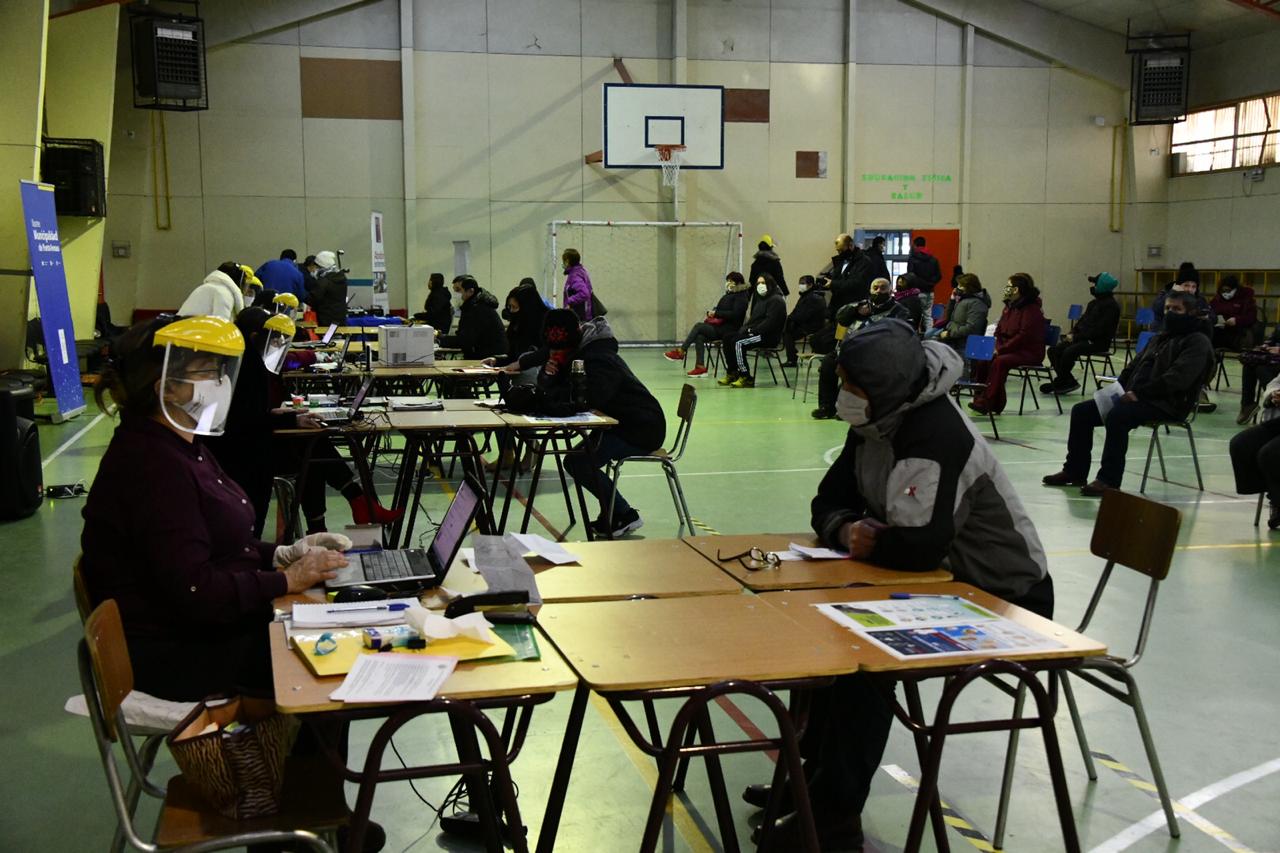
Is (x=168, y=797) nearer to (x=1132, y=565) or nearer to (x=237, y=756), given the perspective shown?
(x=237, y=756)

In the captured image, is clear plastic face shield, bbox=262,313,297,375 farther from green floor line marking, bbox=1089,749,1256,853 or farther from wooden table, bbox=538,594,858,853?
green floor line marking, bbox=1089,749,1256,853

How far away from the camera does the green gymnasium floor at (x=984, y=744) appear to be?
3141 millimetres

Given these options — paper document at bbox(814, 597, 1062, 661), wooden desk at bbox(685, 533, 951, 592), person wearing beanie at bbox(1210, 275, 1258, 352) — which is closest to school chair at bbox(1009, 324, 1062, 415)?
person wearing beanie at bbox(1210, 275, 1258, 352)

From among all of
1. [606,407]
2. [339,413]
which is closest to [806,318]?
[606,407]

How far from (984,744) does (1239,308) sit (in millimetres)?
11801

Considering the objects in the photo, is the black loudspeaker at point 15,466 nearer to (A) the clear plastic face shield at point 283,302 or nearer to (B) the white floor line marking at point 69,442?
(B) the white floor line marking at point 69,442

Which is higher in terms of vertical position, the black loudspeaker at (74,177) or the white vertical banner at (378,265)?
the black loudspeaker at (74,177)

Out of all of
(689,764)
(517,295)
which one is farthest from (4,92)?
(689,764)

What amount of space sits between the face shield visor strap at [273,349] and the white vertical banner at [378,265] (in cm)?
1104

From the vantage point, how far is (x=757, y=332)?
1401 cm

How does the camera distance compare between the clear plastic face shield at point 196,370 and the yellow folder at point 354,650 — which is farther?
the clear plastic face shield at point 196,370

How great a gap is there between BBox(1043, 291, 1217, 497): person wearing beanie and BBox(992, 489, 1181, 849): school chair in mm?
4271

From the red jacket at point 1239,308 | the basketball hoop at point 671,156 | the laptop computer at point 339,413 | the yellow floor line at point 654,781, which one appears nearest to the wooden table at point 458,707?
the yellow floor line at point 654,781

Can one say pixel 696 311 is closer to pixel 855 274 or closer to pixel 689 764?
pixel 855 274
